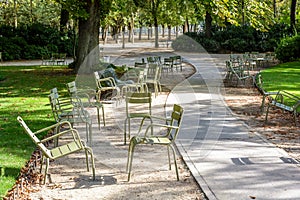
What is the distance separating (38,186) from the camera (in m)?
5.82

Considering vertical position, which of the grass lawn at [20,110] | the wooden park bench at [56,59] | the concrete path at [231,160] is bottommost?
the concrete path at [231,160]

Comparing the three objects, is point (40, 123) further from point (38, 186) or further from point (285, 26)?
point (285, 26)

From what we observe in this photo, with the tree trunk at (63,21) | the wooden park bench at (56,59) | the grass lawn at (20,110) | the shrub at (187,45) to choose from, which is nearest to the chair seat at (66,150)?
the grass lawn at (20,110)

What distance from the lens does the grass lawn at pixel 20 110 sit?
6.57 metres

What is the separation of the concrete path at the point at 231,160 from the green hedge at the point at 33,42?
22.7m

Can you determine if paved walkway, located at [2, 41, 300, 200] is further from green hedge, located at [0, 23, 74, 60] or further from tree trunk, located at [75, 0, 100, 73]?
green hedge, located at [0, 23, 74, 60]

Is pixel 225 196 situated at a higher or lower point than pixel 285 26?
lower

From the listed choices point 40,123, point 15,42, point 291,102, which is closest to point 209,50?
point 15,42

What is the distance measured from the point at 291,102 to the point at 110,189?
819 cm

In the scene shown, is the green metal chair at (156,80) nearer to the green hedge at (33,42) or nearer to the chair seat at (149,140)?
the chair seat at (149,140)

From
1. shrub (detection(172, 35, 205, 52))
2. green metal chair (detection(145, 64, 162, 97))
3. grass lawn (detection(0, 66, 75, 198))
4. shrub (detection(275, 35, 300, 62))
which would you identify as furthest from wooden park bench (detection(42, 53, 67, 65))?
shrub (detection(172, 35, 205, 52))

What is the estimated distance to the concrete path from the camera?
555 cm

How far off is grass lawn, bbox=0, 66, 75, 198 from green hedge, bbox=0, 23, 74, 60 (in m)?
10.1

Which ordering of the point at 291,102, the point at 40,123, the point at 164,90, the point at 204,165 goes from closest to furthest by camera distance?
1. the point at 204,165
2. the point at 40,123
3. the point at 291,102
4. the point at 164,90
